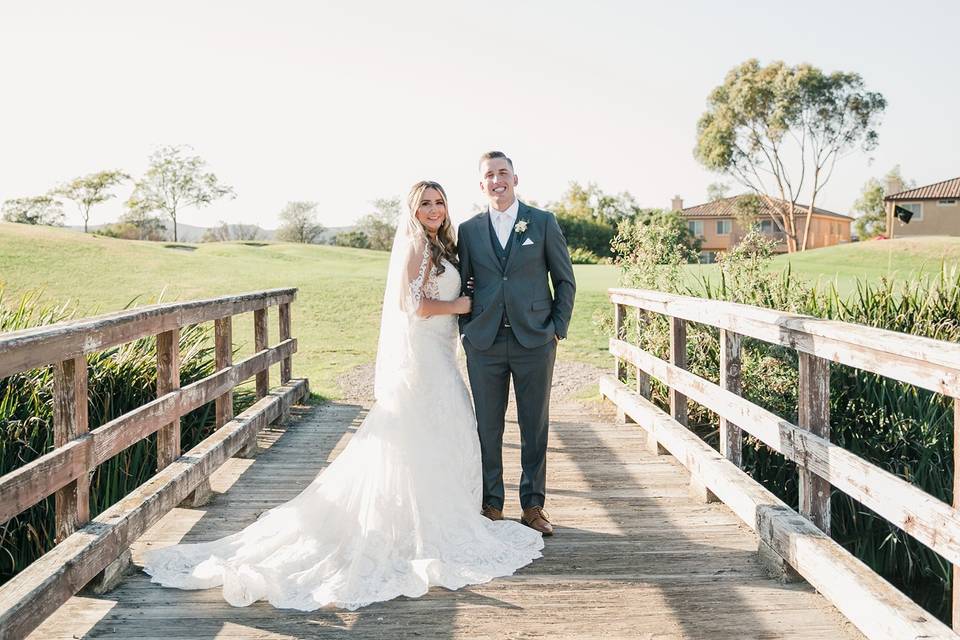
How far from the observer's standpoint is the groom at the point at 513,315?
14.8 ft

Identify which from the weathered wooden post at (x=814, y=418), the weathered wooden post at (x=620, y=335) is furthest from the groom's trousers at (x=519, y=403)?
the weathered wooden post at (x=620, y=335)

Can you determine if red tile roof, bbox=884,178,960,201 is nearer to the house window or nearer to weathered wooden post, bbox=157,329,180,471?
the house window

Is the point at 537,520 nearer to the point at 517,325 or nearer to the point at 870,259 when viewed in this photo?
the point at 517,325

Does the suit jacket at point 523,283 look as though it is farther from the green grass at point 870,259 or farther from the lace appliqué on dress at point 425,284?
the green grass at point 870,259

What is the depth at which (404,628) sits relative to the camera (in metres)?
3.27

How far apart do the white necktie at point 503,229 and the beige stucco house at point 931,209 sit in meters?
58.4

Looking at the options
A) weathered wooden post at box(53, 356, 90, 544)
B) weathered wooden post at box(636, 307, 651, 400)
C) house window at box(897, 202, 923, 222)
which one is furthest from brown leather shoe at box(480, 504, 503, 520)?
house window at box(897, 202, 923, 222)

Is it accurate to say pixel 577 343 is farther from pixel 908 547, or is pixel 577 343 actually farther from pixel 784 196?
pixel 784 196

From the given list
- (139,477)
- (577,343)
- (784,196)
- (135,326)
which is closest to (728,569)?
(135,326)

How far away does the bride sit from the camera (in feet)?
12.1

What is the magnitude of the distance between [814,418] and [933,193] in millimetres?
62258

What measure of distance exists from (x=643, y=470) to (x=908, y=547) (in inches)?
69.0

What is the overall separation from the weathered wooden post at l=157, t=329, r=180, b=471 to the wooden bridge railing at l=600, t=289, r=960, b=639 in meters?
3.12

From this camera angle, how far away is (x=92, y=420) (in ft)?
20.0
